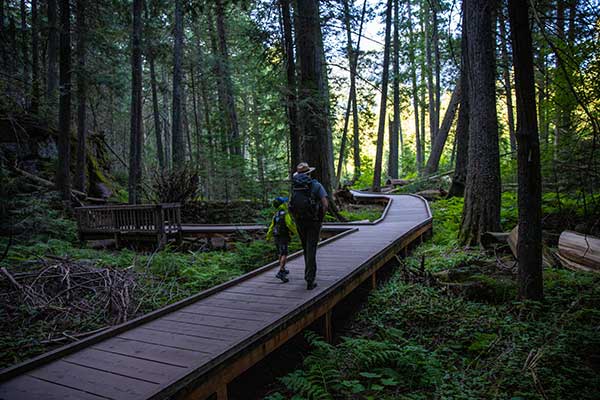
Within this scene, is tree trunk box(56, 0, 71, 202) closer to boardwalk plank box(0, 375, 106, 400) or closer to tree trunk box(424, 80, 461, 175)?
boardwalk plank box(0, 375, 106, 400)

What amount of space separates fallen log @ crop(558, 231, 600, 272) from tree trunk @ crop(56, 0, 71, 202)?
51.2 ft

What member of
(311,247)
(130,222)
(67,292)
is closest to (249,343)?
(311,247)

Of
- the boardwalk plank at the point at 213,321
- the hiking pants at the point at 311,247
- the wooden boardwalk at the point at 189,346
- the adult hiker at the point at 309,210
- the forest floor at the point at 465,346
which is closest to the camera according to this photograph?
the wooden boardwalk at the point at 189,346

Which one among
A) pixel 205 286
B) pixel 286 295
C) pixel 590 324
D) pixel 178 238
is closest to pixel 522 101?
pixel 590 324

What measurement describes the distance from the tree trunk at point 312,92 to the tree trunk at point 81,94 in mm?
8034

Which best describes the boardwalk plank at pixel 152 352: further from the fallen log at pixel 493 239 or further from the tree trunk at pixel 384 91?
the tree trunk at pixel 384 91

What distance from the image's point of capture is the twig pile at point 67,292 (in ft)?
18.0

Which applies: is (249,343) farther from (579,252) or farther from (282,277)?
(579,252)

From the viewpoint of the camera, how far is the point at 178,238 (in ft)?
38.1

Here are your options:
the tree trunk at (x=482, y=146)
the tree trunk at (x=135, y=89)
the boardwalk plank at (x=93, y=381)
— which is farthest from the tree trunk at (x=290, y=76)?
the boardwalk plank at (x=93, y=381)

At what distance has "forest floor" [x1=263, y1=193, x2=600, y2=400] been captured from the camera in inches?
138

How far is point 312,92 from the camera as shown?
10367 mm

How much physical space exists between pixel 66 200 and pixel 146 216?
512 cm

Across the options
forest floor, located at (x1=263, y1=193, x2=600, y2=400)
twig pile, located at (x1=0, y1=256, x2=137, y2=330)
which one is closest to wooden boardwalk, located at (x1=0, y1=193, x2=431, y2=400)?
forest floor, located at (x1=263, y1=193, x2=600, y2=400)
